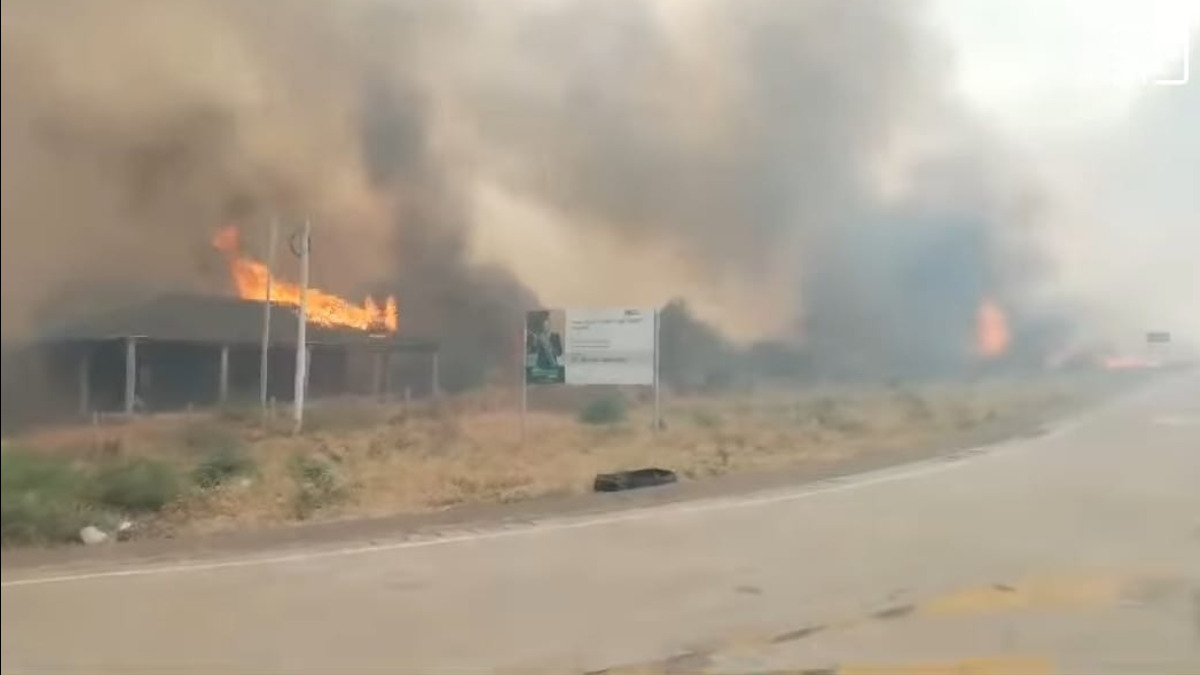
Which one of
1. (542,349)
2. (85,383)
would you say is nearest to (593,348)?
(542,349)

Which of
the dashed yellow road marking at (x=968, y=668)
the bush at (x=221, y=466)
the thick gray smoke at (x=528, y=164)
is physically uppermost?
the thick gray smoke at (x=528, y=164)

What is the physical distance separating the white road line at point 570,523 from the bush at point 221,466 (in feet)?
0.60

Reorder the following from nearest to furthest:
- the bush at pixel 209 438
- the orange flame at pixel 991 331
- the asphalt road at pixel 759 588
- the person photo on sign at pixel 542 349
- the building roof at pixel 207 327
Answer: the building roof at pixel 207 327 < the bush at pixel 209 438 < the asphalt road at pixel 759 588 < the person photo on sign at pixel 542 349 < the orange flame at pixel 991 331

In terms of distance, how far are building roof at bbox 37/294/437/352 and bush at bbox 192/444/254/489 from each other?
21 cm

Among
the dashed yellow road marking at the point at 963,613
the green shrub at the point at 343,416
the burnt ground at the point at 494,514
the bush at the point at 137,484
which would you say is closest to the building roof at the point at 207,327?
the green shrub at the point at 343,416

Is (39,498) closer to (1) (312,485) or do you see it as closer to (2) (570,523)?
(1) (312,485)

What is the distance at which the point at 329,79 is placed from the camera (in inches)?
88.3

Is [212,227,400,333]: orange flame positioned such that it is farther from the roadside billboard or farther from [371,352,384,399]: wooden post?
the roadside billboard

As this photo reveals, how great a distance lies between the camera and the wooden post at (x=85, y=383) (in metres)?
1.79

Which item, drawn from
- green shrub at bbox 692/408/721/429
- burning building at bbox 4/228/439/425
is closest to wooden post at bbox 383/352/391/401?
burning building at bbox 4/228/439/425

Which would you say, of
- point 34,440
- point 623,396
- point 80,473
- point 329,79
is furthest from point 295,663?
point 329,79

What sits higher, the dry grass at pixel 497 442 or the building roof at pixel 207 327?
the building roof at pixel 207 327

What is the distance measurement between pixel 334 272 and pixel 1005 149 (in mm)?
2146

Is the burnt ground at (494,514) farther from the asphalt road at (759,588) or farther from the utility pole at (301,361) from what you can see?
the utility pole at (301,361)
